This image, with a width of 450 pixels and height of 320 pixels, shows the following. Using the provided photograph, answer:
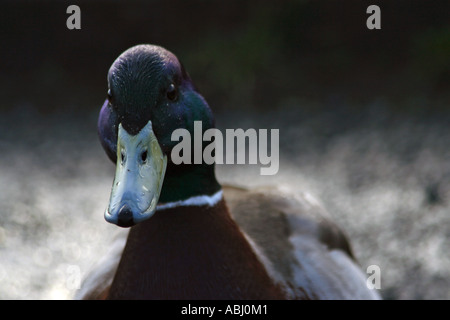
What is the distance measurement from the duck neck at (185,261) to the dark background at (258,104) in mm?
1697

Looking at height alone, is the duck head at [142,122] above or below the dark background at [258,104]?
below

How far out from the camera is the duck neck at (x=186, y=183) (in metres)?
2.09

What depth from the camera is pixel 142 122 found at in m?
1.89

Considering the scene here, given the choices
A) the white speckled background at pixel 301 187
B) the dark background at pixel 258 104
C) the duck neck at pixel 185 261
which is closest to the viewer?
the duck neck at pixel 185 261

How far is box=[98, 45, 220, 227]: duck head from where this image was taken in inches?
70.7

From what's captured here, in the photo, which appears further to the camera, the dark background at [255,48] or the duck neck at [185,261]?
the dark background at [255,48]

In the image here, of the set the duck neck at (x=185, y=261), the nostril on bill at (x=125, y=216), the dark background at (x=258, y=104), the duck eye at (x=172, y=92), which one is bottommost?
the duck neck at (x=185, y=261)

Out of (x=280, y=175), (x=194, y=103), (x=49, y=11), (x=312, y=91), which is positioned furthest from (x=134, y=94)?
(x=49, y=11)

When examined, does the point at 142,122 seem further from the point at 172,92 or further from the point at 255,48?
the point at 255,48

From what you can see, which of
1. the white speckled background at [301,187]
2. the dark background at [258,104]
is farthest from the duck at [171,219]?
the dark background at [258,104]

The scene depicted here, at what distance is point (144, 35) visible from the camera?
562 cm

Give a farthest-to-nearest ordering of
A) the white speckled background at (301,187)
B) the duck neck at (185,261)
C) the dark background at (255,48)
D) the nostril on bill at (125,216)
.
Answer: the dark background at (255,48) < the white speckled background at (301,187) < the duck neck at (185,261) < the nostril on bill at (125,216)

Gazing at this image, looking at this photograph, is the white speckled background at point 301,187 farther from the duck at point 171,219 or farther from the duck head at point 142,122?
→ the duck head at point 142,122

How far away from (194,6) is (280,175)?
1.87 meters
